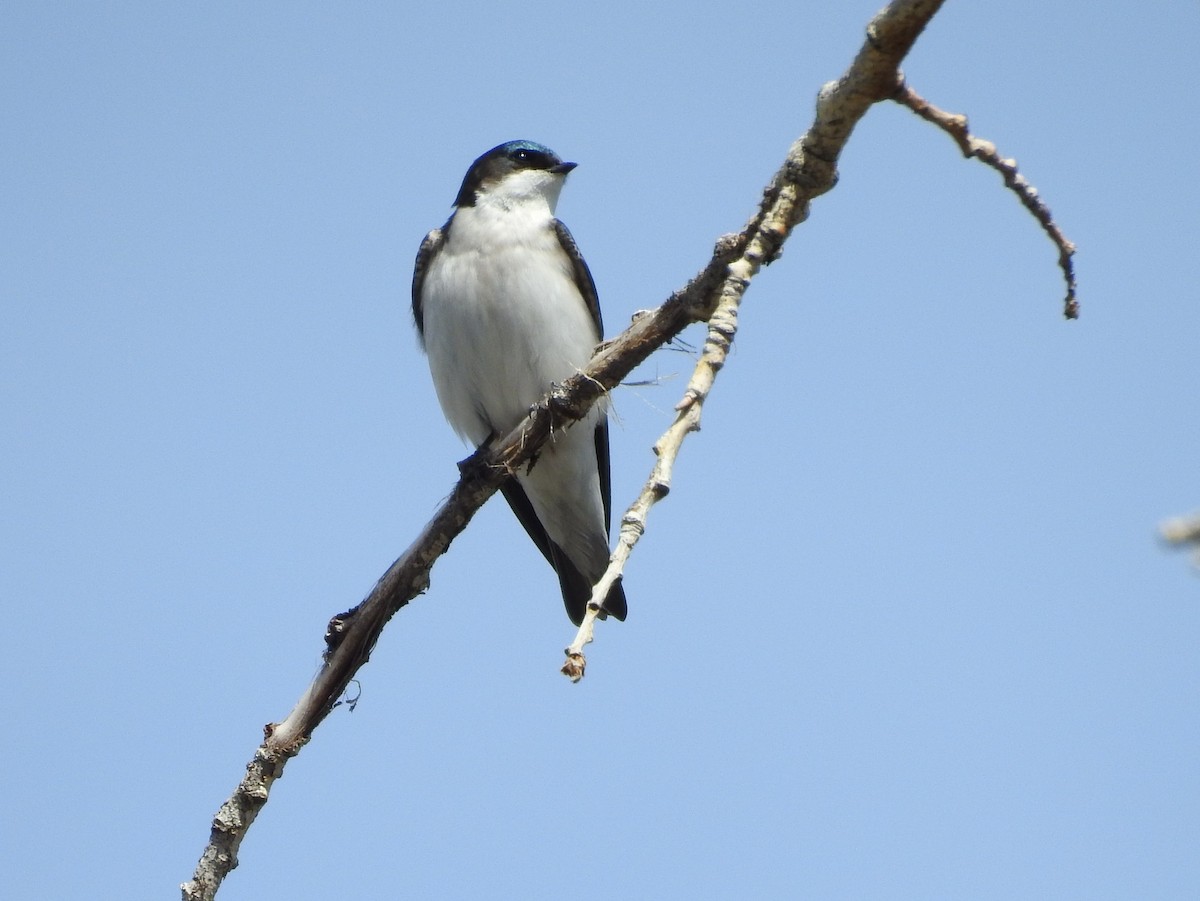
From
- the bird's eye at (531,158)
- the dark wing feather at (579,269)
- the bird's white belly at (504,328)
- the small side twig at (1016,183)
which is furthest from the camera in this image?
the bird's eye at (531,158)

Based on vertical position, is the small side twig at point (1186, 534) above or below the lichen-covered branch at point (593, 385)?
below

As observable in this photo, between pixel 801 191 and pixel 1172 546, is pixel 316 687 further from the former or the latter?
pixel 1172 546

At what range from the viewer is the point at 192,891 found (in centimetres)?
418

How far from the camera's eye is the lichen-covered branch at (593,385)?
3174 millimetres

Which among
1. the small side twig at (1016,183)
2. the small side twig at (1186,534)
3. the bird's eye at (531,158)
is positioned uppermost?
the bird's eye at (531,158)

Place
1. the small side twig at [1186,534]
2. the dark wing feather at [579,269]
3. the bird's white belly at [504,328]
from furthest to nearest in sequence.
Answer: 1. the dark wing feather at [579,269]
2. the bird's white belly at [504,328]
3. the small side twig at [1186,534]

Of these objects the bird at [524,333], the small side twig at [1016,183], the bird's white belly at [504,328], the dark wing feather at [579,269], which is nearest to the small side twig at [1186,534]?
the small side twig at [1016,183]

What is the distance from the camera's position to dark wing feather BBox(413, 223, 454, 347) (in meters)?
7.93

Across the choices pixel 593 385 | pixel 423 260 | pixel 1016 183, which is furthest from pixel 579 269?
pixel 1016 183

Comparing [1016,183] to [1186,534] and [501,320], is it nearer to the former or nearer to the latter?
[1186,534]

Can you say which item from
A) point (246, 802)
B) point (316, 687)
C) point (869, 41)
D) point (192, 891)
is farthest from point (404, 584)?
point (869, 41)

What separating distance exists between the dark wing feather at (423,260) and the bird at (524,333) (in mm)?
11

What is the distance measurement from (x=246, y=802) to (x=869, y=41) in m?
3.22

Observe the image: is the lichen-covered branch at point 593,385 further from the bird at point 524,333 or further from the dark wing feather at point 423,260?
the dark wing feather at point 423,260
